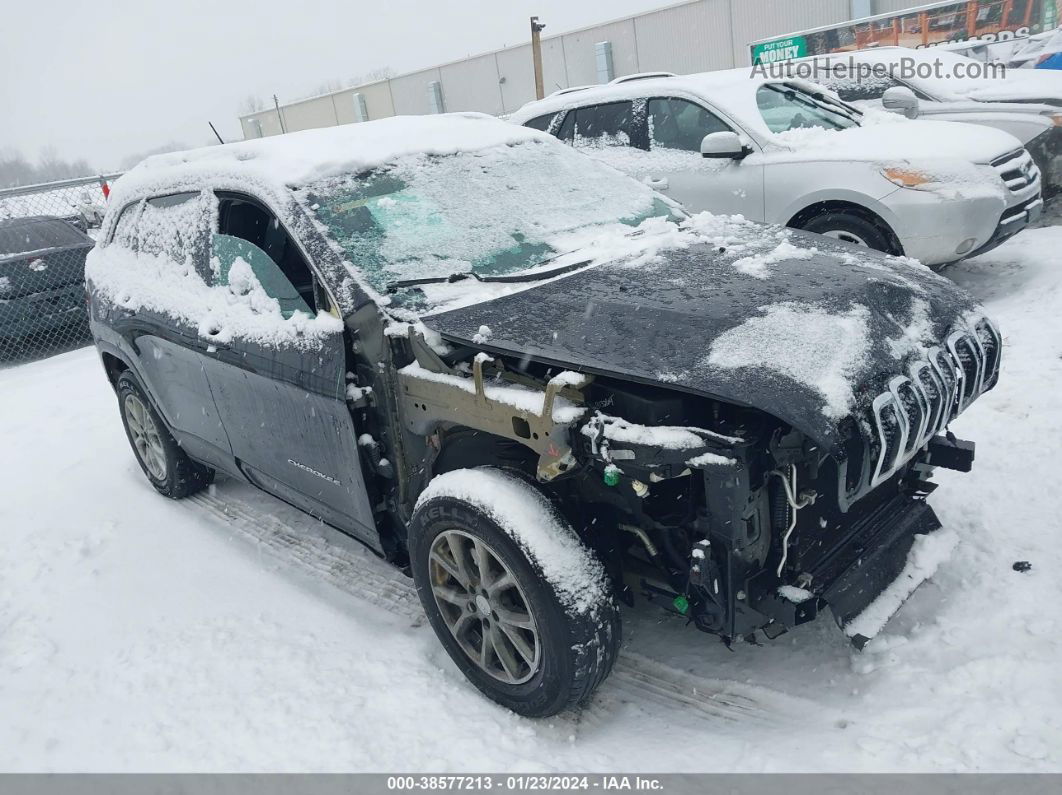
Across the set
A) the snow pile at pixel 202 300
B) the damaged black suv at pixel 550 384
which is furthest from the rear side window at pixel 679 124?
the snow pile at pixel 202 300

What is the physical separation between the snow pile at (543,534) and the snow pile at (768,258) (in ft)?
3.81

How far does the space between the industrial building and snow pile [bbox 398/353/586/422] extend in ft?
86.7

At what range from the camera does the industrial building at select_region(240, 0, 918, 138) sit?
2638cm

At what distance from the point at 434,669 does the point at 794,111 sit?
5.52 m

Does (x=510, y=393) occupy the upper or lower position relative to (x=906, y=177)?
upper

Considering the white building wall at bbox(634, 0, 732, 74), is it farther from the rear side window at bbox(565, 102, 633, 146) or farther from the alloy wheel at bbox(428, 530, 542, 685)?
the alloy wheel at bbox(428, 530, 542, 685)

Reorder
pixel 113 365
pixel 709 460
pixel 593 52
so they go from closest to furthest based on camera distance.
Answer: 1. pixel 709 460
2. pixel 113 365
3. pixel 593 52

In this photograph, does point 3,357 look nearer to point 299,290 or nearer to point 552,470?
point 299,290

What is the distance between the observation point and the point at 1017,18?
1931 cm

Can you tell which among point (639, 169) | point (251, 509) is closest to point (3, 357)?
point (251, 509)

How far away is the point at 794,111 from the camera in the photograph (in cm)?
659

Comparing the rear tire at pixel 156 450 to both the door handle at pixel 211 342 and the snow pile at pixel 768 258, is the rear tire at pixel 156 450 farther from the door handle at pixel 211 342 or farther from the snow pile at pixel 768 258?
the snow pile at pixel 768 258

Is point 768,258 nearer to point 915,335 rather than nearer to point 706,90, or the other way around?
point 915,335

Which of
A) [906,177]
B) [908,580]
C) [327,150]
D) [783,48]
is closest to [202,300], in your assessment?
[327,150]
